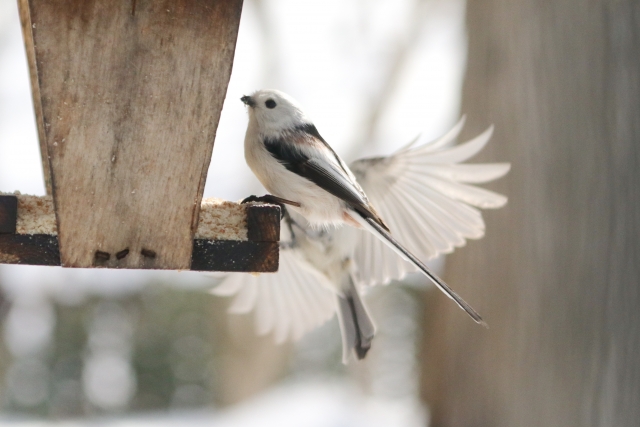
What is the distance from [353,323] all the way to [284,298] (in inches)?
21.0

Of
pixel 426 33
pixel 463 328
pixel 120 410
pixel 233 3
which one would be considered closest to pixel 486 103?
pixel 463 328

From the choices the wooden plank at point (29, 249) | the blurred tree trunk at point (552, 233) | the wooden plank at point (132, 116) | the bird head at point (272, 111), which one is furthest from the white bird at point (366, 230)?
the wooden plank at point (29, 249)

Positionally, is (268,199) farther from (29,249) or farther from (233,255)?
(29,249)

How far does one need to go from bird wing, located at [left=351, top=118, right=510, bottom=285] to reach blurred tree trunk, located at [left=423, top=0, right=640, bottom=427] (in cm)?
45

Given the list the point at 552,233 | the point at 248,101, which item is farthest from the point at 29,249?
the point at 552,233

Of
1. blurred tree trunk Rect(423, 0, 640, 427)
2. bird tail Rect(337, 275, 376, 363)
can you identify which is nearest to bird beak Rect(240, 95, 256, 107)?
A: bird tail Rect(337, 275, 376, 363)

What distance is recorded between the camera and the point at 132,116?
5.58 ft

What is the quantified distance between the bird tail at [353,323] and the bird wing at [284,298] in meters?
0.25

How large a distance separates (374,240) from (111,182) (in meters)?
1.75

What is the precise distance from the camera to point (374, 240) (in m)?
3.24

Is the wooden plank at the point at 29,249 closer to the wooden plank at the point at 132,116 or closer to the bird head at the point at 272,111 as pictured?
the wooden plank at the point at 132,116

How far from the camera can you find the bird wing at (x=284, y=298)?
11.4 feet

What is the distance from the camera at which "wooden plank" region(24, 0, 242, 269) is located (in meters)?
1.63

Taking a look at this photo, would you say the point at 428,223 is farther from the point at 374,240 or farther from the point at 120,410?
the point at 120,410
